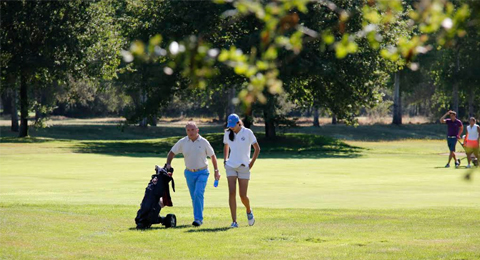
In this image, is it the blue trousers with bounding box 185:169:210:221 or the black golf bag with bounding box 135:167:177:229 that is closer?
the black golf bag with bounding box 135:167:177:229

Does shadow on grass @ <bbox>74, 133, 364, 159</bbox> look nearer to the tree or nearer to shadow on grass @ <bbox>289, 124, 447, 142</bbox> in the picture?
the tree

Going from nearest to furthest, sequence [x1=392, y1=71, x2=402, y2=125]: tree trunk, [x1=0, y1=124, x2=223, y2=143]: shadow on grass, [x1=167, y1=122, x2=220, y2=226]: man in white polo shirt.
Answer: [x1=167, y1=122, x2=220, y2=226]: man in white polo shirt
[x1=0, y1=124, x2=223, y2=143]: shadow on grass
[x1=392, y1=71, x2=402, y2=125]: tree trunk

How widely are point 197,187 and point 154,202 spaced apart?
889mm

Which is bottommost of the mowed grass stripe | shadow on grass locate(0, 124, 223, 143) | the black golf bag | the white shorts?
shadow on grass locate(0, 124, 223, 143)

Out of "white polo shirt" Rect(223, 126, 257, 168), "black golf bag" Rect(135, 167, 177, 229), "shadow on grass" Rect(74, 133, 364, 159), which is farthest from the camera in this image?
"shadow on grass" Rect(74, 133, 364, 159)

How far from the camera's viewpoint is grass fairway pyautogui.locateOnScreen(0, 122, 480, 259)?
1282 cm

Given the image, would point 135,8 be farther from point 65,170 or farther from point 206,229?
point 206,229

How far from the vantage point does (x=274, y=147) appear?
57688 mm

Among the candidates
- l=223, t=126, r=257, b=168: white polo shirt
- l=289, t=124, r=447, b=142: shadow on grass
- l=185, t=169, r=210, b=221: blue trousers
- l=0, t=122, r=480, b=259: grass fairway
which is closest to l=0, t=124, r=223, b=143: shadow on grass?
l=289, t=124, r=447, b=142: shadow on grass

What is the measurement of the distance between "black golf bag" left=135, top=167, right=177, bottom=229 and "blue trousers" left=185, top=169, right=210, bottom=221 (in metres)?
0.47

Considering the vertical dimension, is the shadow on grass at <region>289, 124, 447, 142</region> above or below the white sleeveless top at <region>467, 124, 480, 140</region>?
below

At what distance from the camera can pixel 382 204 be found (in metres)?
20.2

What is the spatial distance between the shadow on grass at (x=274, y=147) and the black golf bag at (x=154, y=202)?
33683mm

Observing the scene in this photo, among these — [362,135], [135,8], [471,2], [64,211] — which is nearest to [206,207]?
[64,211]
